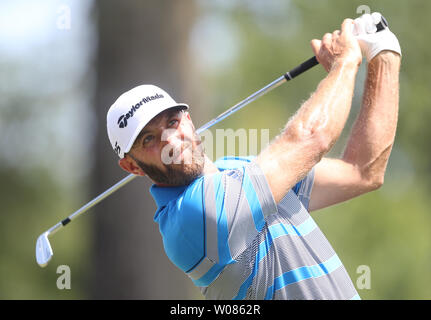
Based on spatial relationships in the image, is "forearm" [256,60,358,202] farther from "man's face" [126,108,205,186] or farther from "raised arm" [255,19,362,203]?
"man's face" [126,108,205,186]

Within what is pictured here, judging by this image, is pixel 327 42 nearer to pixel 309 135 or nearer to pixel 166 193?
pixel 309 135

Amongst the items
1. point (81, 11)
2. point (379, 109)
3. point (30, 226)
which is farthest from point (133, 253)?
point (30, 226)

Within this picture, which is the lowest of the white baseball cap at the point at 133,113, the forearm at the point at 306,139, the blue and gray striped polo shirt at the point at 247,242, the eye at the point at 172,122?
the blue and gray striped polo shirt at the point at 247,242

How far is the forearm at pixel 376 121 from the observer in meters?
1.86

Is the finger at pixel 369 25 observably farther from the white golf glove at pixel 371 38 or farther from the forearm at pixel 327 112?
the forearm at pixel 327 112

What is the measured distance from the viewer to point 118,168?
3.61 metres

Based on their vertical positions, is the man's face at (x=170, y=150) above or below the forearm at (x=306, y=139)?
above

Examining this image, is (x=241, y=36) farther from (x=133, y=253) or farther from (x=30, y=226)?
(x=133, y=253)

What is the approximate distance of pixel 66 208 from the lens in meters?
10.5

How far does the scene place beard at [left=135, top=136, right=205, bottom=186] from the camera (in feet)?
5.74
